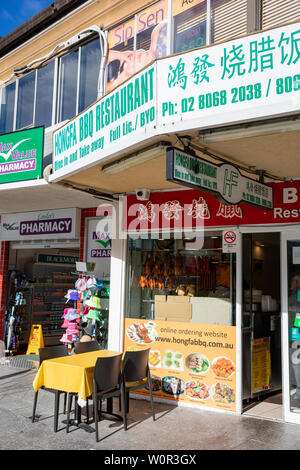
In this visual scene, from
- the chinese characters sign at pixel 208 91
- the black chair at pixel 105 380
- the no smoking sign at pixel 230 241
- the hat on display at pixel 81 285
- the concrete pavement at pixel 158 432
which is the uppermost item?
the chinese characters sign at pixel 208 91

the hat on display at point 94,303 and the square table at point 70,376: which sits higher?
the hat on display at point 94,303

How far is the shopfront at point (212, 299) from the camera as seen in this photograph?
5.84 m

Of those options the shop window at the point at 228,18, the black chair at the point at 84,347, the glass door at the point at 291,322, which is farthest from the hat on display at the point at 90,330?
the shop window at the point at 228,18

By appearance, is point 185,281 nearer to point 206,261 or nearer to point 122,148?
point 206,261

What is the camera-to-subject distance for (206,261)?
6.62 meters

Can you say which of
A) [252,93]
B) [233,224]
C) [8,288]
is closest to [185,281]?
[233,224]

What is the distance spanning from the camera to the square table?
4.96 metres

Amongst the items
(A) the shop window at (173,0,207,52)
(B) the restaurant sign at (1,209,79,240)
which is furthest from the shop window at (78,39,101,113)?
(B) the restaurant sign at (1,209,79,240)

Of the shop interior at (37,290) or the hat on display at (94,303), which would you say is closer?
the hat on display at (94,303)

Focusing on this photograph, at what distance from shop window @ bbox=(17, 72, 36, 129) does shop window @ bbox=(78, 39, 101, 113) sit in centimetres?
150

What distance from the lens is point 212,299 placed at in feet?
21.1

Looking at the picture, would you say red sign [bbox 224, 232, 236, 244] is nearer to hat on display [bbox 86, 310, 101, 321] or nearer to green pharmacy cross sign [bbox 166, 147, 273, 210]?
green pharmacy cross sign [bbox 166, 147, 273, 210]

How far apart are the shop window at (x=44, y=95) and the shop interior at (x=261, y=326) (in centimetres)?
501

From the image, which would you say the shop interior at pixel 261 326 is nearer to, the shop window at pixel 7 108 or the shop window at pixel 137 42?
the shop window at pixel 137 42
